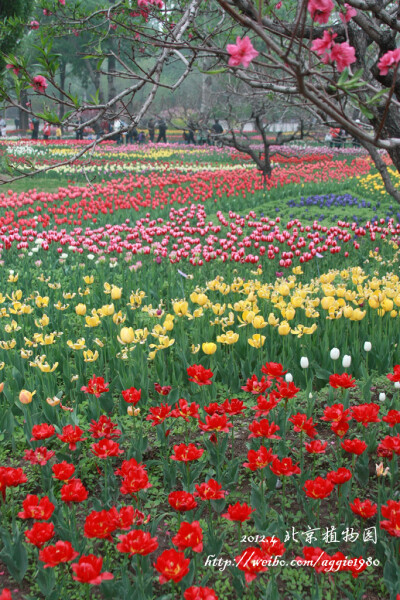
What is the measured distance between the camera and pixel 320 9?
1759mm

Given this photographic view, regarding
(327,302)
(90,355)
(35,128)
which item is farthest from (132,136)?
(90,355)

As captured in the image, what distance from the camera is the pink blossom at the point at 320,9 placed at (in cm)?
173

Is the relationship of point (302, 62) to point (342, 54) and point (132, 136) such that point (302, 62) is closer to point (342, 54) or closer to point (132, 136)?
point (342, 54)

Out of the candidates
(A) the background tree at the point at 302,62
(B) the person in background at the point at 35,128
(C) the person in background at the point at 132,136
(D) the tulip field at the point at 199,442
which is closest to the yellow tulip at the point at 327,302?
(D) the tulip field at the point at 199,442

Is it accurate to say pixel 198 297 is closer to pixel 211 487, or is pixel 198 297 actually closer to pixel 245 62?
pixel 211 487

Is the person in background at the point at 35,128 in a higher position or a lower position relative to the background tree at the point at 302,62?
higher

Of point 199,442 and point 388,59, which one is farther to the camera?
point 199,442

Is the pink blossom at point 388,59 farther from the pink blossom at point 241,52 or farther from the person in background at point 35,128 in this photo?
the person in background at point 35,128

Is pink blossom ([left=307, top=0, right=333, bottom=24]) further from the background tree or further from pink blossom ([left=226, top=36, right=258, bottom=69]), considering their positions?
pink blossom ([left=226, top=36, right=258, bottom=69])

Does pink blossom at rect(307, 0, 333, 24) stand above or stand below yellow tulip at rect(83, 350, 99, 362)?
above

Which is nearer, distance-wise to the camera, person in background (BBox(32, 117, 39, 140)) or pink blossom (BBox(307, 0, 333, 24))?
pink blossom (BBox(307, 0, 333, 24))

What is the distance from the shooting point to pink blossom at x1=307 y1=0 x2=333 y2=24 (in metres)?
1.73

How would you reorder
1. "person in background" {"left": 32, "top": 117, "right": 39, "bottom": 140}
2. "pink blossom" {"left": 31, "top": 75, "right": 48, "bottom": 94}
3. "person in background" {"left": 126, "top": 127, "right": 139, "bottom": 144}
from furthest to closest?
1. "person in background" {"left": 32, "top": 117, "right": 39, "bottom": 140}
2. "person in background" {"left": 126, "top": 127, "right": 139, "bottom": 144}
3. "pink blossom" {"left": 31, "top": 75, "right": 48, "bottom": 94}

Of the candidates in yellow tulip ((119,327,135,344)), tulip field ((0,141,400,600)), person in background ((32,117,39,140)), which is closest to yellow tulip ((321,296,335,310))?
tulip field ((0,141,400,600))
